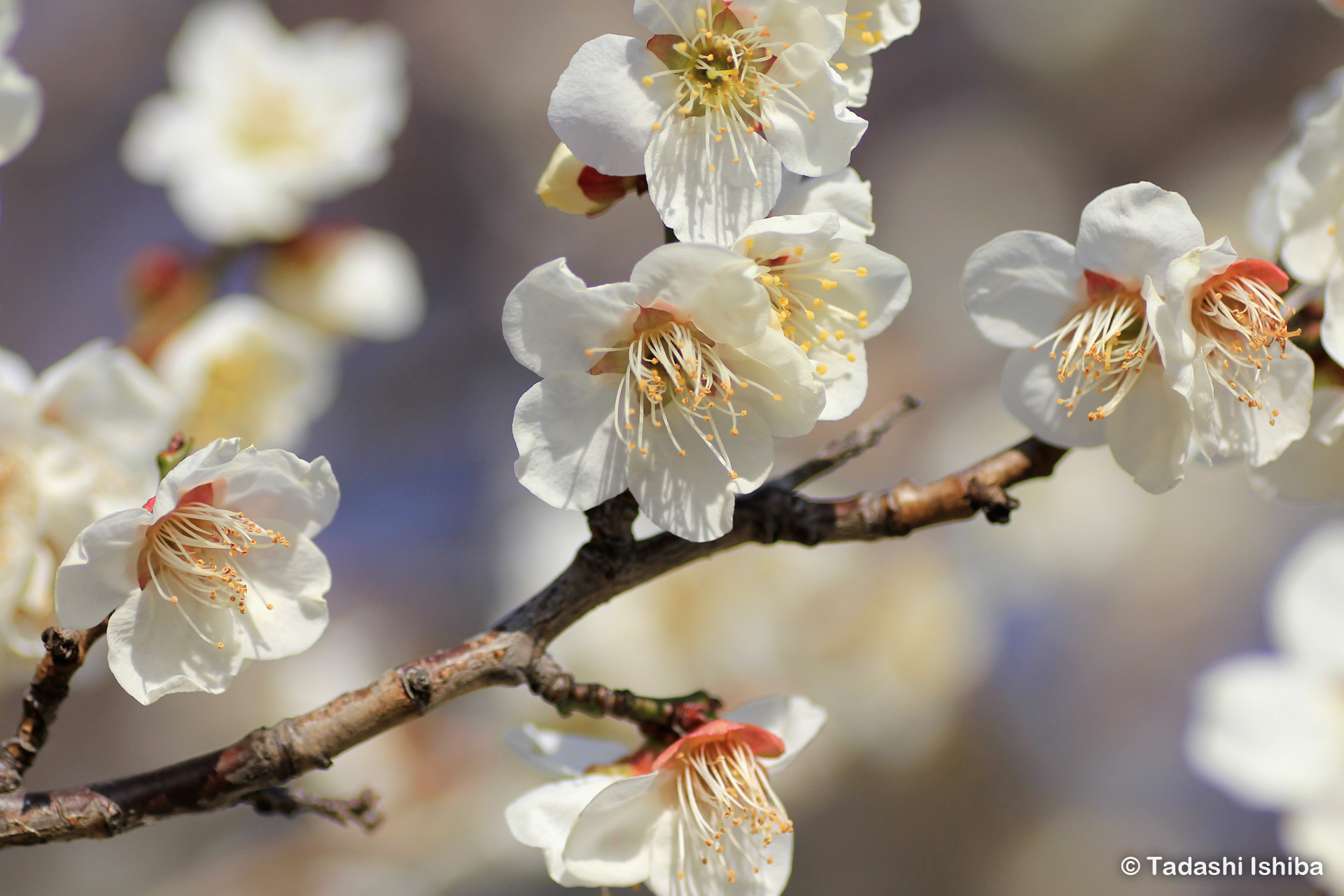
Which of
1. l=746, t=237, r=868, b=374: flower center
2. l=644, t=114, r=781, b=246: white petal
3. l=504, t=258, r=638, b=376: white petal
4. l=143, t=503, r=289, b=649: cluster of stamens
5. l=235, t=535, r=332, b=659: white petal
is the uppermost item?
l=644, t=114, r=781, b=246: white petal

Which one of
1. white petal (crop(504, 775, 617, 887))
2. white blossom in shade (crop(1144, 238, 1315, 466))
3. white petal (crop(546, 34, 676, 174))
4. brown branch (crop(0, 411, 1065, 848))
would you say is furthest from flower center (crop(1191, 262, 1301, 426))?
white petal (crop(504, 775, 617, 887))

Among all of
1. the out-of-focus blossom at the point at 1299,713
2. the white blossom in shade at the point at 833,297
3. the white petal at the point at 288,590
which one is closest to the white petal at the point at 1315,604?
the out-of-focus blossom at the point at 1299,713

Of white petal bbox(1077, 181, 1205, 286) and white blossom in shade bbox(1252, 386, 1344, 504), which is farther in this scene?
white blossom in shade bbox(1252, 386, 1344, 504)

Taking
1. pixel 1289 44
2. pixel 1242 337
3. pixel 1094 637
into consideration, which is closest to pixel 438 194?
pixel 1094 637

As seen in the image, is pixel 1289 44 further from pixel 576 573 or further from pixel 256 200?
pixel 576 573

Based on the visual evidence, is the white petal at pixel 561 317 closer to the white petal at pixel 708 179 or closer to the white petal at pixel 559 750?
the white petal at pixel 708 179

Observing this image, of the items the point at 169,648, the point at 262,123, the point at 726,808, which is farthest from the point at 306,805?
the point at 262,123

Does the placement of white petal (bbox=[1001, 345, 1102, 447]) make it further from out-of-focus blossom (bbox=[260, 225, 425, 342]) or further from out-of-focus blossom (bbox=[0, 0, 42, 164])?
out-of-focus blossom (bbox=[260, 225, 425, 342])
